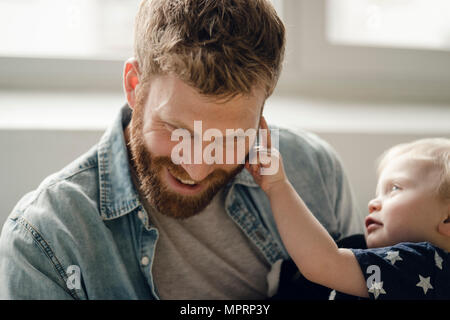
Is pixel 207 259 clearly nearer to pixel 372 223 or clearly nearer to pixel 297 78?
pixel 372 223

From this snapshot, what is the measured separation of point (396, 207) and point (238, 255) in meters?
0.40

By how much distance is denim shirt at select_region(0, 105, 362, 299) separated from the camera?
34.2 inches

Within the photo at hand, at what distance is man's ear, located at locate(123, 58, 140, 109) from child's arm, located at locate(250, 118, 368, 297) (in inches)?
16.0

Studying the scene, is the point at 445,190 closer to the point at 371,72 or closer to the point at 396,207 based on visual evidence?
the point at 396,207

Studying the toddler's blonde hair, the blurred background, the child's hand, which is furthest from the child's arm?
the blurred background

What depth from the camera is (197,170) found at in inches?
36.0

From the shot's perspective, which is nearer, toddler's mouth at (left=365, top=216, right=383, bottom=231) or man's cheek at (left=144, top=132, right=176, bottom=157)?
man's cheek at (left=144, top=132, right=176, bottom=157)

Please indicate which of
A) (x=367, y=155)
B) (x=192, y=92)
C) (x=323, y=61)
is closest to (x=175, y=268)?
(x=192, y=92)

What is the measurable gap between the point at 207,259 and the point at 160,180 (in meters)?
0.26

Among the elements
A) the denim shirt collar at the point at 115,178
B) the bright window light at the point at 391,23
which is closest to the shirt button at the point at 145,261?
the denim shirt collar at the point at 115,178

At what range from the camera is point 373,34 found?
1.83m

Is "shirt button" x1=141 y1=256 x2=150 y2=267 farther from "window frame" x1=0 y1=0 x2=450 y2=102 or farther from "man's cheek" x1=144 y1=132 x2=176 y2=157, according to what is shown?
"window frame" x1=0 y1=0 x2=450 y2=102

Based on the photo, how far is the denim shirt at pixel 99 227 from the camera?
869 mm

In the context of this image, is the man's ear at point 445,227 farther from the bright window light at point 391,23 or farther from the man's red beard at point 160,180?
the bright window light at point 391,23
